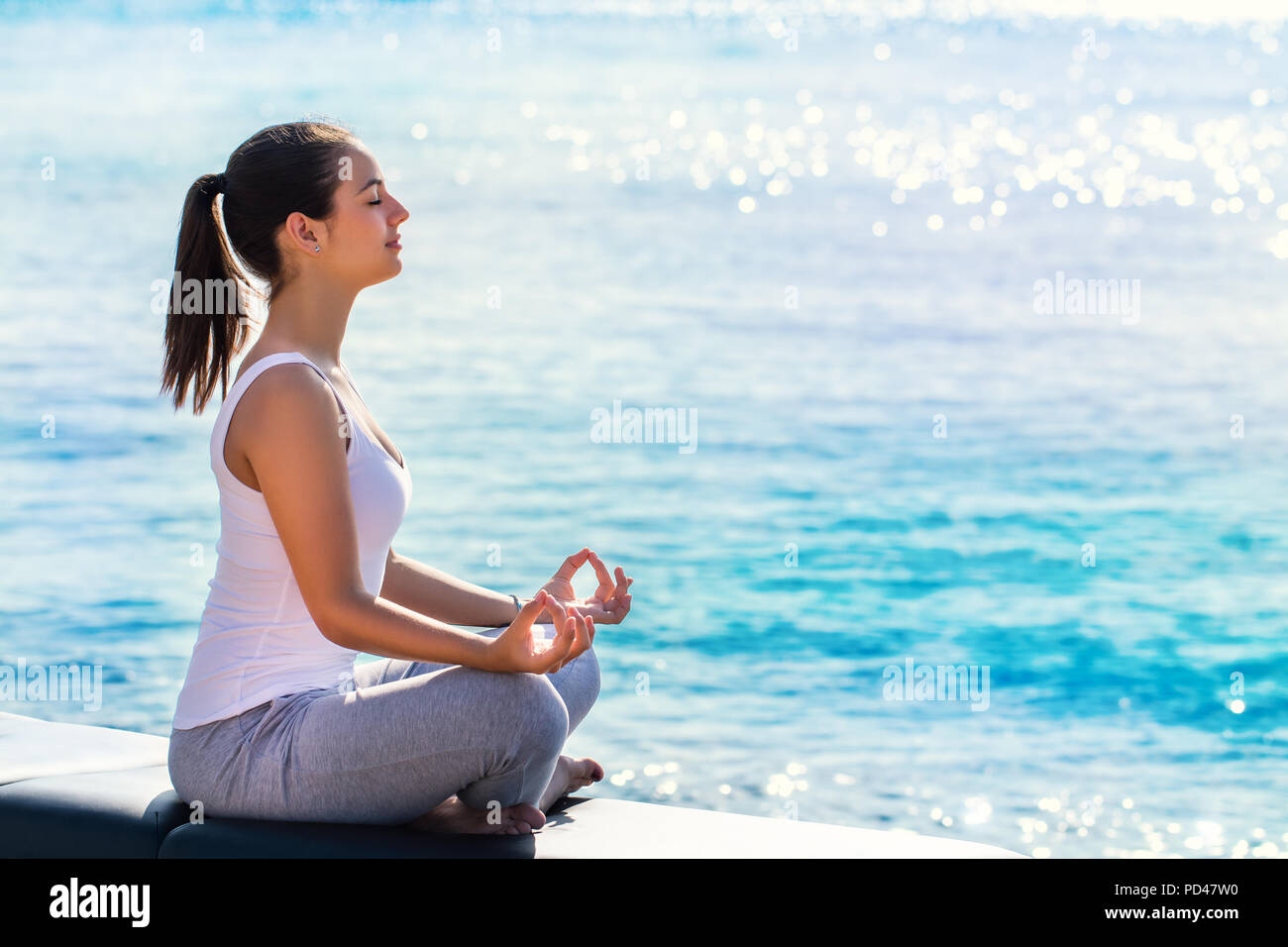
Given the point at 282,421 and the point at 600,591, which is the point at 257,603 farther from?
the point at 600,591

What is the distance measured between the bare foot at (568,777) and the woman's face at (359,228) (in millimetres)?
746

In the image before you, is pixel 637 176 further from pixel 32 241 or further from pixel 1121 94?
pixel 1121 94

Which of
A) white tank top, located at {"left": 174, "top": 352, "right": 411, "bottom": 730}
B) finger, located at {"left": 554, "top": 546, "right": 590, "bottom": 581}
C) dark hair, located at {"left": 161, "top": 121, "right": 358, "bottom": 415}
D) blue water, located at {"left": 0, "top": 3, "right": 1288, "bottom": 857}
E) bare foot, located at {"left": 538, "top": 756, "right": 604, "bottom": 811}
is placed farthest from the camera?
blue water, located at {"left": 0, "top": 3, "right": 1288, "bottom": 857}

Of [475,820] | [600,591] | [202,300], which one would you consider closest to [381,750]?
[475,820]

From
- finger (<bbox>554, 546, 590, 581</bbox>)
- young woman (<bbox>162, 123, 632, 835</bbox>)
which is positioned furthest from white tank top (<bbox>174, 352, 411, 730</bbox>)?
finger (<bbox>554, 546, 590, 581</bbox>)

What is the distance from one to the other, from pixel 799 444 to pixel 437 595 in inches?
230

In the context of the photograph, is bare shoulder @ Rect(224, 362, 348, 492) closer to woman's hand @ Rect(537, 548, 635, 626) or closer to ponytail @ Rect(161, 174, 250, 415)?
ponytail @ Rect(161, 174, 250, 415)

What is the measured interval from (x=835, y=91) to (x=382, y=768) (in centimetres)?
2608

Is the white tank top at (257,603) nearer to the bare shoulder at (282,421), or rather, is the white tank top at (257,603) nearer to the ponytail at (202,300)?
the bare shoulder at (282,421)

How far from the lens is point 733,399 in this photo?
891 cm

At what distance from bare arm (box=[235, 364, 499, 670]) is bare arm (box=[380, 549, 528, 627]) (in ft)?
1.24

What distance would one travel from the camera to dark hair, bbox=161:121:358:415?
2121mm

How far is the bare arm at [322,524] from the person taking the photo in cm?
194

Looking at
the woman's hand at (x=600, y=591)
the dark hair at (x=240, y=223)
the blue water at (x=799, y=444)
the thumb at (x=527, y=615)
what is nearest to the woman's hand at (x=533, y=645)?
the thumb at (x=527, y=615)
